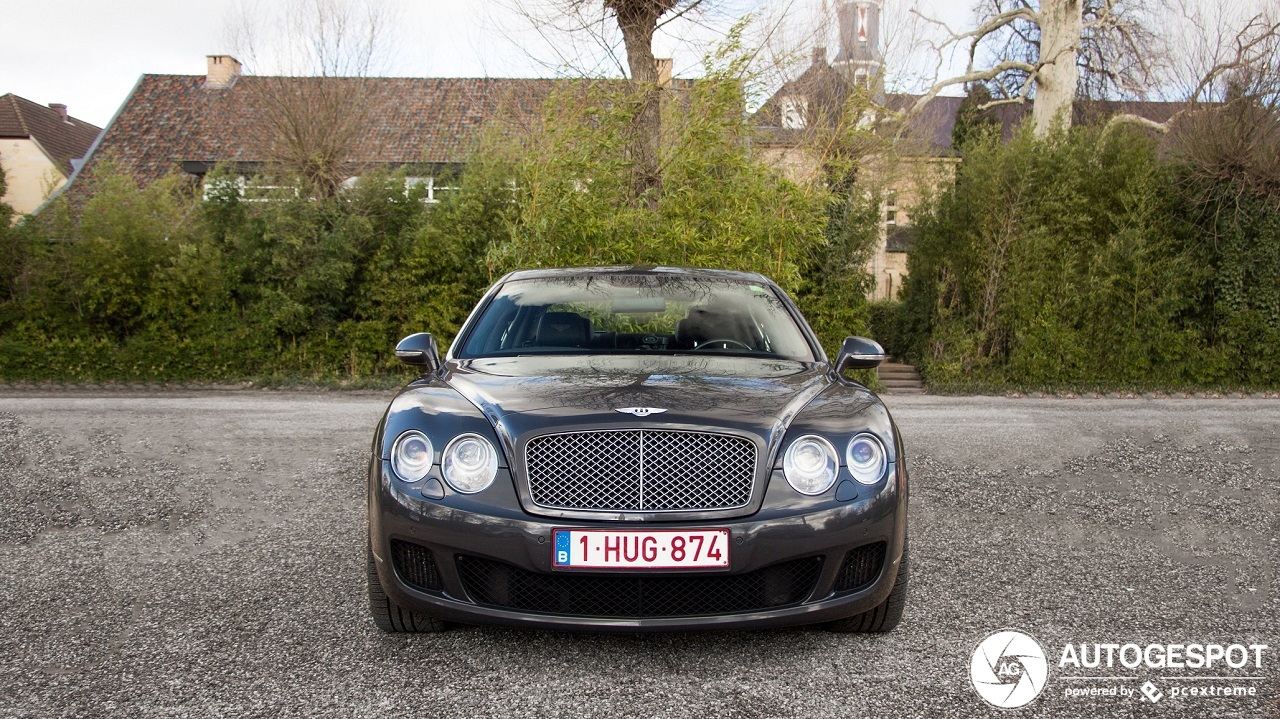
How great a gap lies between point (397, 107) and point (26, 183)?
50.9ft

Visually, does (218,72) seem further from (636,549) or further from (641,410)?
(636,549)

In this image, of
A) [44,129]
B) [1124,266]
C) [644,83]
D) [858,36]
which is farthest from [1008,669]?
[44,129]

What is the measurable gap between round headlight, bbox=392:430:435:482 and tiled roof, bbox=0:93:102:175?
117 feet

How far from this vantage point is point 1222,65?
1516cm

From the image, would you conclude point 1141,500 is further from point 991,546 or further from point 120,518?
point 120,518

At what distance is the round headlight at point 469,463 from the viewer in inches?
118

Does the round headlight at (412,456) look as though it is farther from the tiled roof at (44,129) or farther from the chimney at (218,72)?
the tiled roof at (44,129)

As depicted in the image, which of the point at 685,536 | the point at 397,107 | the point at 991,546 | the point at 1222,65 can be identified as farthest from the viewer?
the point at 397,107

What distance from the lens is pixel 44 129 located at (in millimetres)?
36844

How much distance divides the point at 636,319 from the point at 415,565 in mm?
1653

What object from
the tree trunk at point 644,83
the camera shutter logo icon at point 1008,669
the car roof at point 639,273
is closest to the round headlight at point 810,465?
the camera shutter logo icon at point 1008,669

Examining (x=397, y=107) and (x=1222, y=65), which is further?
(x=397, y=107)

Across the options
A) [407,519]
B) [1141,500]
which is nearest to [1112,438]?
[1141,500]

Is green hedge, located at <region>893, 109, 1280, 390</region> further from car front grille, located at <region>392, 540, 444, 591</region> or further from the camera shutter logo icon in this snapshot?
car front grille, located at <region>392, 540, 444, 591</region>
